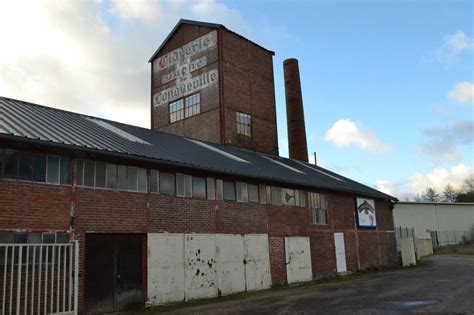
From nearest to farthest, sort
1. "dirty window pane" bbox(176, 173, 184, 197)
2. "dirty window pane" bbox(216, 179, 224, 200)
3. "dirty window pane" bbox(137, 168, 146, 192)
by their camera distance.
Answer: "dirty window pane" bbox(137, 168, 146, 192) < "dirty window pane" bbox(176, 173, 184, 197) < "dirty window pane" bbox(216, 179, 224, 200)

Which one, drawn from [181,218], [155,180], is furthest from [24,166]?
[181,218]

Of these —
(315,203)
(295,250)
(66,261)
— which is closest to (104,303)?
(66,261)

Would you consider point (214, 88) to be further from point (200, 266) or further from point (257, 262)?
point (200, 266)

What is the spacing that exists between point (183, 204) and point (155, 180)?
142cm

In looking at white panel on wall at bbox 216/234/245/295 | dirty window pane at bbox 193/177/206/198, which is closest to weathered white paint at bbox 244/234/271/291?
white panel on wall at bbox 216/234/245/295

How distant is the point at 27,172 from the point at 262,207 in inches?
397

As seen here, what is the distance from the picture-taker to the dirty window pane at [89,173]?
44.5 ft

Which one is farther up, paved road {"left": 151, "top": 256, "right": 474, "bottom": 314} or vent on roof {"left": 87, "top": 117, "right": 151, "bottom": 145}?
vent on roof {"left": 87, "top": 117, "right": 151, "bottom": 145}

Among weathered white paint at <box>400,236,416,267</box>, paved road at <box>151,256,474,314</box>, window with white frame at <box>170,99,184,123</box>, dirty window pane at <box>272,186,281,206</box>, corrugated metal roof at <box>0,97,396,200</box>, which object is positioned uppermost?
window with white frame at <box>170,99,184,123</box>

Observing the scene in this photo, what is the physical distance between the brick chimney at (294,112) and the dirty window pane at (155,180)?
2036 cm

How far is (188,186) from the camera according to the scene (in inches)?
657

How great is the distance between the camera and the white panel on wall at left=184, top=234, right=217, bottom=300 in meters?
16.0

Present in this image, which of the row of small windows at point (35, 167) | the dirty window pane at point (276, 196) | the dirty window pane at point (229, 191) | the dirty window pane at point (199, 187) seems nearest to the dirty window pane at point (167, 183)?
the dirty window pane at point (199, 187)

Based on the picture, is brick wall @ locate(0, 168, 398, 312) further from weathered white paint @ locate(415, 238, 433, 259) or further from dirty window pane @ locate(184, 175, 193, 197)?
weathered white paint @ locate(415, 238, 433, 259)
